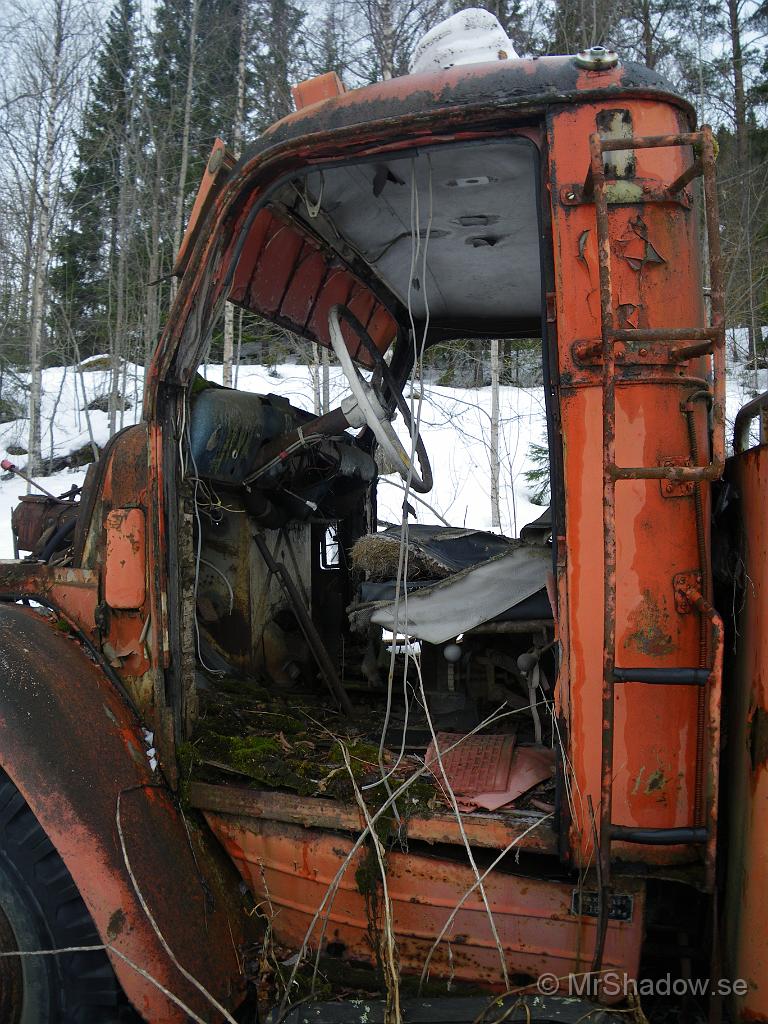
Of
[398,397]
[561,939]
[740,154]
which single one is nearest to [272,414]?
[398,397]

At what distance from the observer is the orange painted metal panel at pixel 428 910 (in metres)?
1.83

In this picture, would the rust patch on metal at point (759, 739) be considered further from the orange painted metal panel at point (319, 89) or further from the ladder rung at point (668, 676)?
the orange painted metal panel at point (319, 89)

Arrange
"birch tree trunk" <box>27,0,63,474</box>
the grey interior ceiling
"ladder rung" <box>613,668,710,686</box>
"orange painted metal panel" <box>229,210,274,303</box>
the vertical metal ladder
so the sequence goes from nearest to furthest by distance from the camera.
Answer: the vertical metal ladder < "ladder rung" <box>613,668,710,686</box> < the grey interior ceiling < "orange painted metal panel" <box>229,210,274,303</box> < "birch tree trunk" <box>27,0,63,474</box>

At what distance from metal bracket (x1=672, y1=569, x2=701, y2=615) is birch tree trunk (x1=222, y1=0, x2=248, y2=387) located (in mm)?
11586

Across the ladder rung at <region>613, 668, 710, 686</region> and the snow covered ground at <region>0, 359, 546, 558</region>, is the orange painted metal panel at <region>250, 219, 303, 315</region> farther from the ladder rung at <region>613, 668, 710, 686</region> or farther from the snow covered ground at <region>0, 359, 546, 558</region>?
the snow covered ground at <region>0, 359, 546, 558</region>

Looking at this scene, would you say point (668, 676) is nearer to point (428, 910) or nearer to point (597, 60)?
point (428, 910)

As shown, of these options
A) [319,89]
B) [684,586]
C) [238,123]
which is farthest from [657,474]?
[238,123]

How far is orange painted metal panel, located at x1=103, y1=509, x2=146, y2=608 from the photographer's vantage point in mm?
2303

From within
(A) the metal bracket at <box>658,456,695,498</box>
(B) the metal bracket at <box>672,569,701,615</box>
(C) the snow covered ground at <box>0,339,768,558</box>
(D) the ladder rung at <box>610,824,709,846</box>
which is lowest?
(D) the ladder rung at <box>610,824,709,846</box>

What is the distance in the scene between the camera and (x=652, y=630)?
172 centimetres

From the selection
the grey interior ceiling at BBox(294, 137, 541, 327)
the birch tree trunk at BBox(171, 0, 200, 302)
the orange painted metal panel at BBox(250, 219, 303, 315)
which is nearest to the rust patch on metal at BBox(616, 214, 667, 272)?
the grey interior ceiling at BBox(294, 137, 541, 327)

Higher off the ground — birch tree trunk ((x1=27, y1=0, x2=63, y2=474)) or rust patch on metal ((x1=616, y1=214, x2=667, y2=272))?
birch tree trunk ((x1=27, y1=0, x2=63, y2=474))

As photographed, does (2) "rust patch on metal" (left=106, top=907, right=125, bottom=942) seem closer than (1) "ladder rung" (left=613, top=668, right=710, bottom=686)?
No

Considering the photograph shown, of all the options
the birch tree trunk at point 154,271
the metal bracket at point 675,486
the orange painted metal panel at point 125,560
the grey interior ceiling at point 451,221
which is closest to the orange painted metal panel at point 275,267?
the grey interior ceiling at point 451,221
